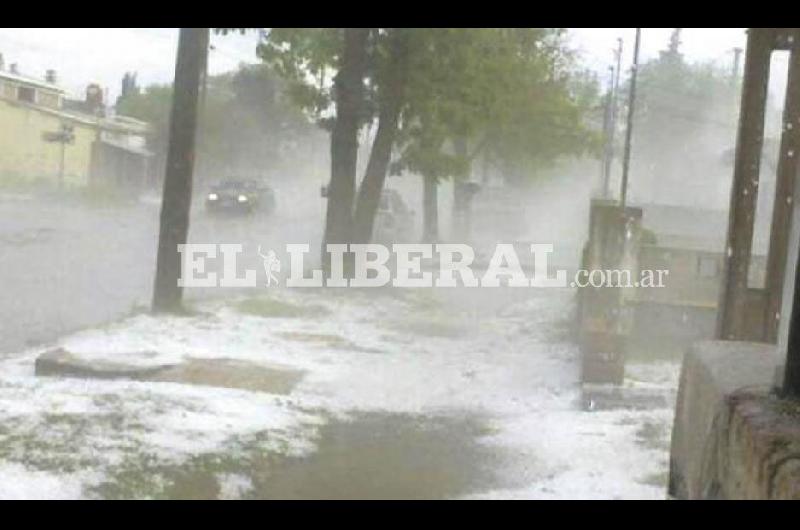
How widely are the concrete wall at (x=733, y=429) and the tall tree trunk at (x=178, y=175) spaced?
10403 mm

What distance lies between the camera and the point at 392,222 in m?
32.0

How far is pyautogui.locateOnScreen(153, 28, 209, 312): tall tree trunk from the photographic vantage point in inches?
544

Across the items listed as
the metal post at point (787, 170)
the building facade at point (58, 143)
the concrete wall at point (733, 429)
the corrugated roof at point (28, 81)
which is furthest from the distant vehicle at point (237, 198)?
the concrete wall at point (733, 429)

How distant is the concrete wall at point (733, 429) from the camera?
2725 mm

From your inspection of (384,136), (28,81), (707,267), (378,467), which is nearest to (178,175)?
(707,267)

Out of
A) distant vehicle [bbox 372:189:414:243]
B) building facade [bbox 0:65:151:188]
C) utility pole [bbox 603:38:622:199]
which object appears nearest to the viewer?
distant vehicle [bbox 372:189:414:243]

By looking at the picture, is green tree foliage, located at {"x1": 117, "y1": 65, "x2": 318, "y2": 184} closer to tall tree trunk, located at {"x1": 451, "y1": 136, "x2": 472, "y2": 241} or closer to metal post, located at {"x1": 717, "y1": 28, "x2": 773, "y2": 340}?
tall tree trunk, located at {"x1": 451, "y1": 136, "x2": 472, "y2": 241}

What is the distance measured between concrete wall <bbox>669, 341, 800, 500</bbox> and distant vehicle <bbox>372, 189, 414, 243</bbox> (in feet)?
84.1

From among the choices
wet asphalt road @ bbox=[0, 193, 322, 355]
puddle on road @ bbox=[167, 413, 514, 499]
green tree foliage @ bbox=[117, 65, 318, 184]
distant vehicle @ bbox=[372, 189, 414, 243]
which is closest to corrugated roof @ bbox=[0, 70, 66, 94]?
green tree foliage @ bbox=[117, 65, 318, 184]

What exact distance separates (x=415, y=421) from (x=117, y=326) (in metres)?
4.78

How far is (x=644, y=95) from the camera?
265ft

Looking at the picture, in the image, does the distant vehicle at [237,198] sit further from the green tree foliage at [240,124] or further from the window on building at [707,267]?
the window on building at [707,267]
